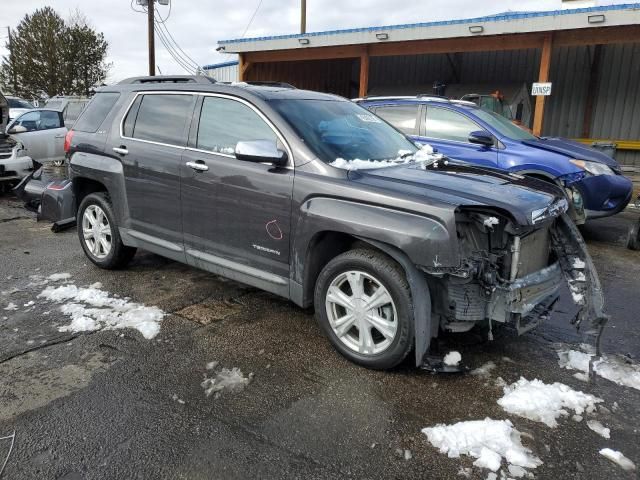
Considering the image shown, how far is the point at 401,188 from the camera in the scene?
328cm

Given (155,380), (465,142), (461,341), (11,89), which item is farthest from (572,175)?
(11,89)

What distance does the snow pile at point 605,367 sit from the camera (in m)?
3.39

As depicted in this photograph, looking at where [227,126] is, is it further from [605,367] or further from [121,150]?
[605,367]

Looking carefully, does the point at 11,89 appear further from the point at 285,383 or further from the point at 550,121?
the point at 285,383

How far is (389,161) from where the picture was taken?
13.1 ft

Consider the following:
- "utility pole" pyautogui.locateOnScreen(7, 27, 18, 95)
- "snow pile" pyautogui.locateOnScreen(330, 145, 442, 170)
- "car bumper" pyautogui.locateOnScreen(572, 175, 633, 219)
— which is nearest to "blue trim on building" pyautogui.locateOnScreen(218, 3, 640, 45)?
"car bumper" pyautogui.locateOnScreen(572, 175, 633, 219)

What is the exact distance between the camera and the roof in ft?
36.1

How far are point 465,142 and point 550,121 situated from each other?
38.5ft

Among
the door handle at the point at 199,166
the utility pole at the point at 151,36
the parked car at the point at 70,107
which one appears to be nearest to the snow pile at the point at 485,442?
the door handle at the point at 199,166

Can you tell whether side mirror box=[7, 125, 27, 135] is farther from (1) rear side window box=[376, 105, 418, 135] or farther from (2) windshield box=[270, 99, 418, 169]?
(2) windshield box=[270, 99, 418, 169]

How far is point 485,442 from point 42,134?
→ 1217cm

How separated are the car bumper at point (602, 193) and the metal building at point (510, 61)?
597cm

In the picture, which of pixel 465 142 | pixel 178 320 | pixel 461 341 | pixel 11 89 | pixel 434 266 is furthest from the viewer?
pixel 11 89

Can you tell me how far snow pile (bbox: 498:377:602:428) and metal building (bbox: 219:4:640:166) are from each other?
10.5 metres
